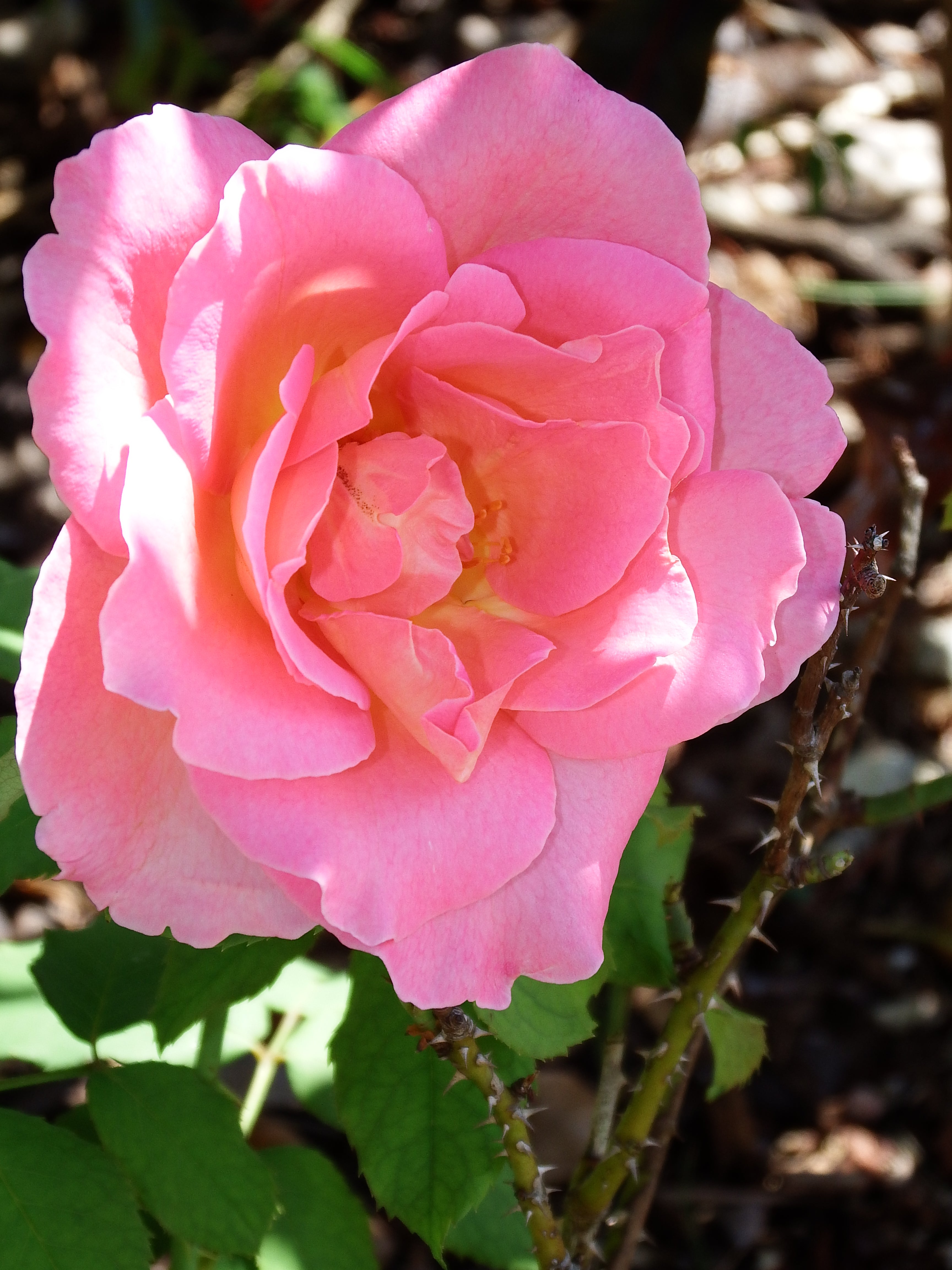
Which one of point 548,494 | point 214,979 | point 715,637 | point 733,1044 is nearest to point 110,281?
point 548,494

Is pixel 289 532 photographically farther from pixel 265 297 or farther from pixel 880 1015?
pixel 880 1015

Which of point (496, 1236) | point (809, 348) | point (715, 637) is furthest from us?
Result: point (809, 348)

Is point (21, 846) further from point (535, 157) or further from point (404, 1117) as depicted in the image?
point (535, 157)

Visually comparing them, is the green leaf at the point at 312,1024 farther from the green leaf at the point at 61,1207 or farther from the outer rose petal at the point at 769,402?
the outer rose petal at the point at 769,402

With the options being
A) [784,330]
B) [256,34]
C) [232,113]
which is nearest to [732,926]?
[784,330]

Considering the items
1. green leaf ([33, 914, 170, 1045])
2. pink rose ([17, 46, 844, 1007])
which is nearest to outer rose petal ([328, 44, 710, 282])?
pink rose ([17, 46, 844, 1007])
